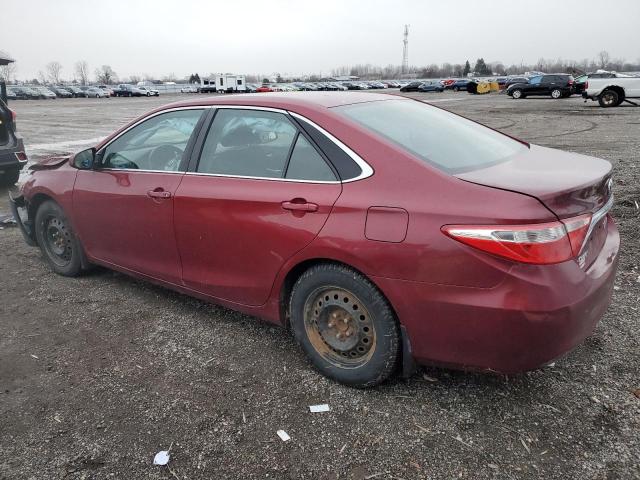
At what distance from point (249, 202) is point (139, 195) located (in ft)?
3.51

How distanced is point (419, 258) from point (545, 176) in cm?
77

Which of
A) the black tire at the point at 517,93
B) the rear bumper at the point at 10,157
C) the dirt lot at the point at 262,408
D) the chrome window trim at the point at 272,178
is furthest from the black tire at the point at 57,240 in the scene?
the black tire at the point at 517,93

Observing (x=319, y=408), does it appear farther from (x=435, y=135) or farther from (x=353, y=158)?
(x=435, y=135)

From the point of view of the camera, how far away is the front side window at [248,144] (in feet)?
9.96

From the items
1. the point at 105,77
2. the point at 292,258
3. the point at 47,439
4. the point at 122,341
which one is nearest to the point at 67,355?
the point at 122,341

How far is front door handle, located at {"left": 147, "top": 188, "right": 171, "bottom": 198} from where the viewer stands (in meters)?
3.46

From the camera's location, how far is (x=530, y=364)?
2.34 metres

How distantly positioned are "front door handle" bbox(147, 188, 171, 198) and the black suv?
3611 cm

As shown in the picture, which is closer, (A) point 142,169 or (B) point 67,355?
(B) point 67,355

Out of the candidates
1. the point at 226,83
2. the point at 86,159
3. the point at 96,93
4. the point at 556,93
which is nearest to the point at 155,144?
the point at 86,159

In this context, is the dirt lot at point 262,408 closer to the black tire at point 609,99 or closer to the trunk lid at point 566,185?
the trunk lid at point 566,185

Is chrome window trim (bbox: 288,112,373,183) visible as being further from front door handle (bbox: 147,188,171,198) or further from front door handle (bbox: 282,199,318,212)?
front door handle (bbox: 147,188,171,198)

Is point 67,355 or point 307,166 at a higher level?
point 307,166

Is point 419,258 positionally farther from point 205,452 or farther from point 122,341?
point 122,341
